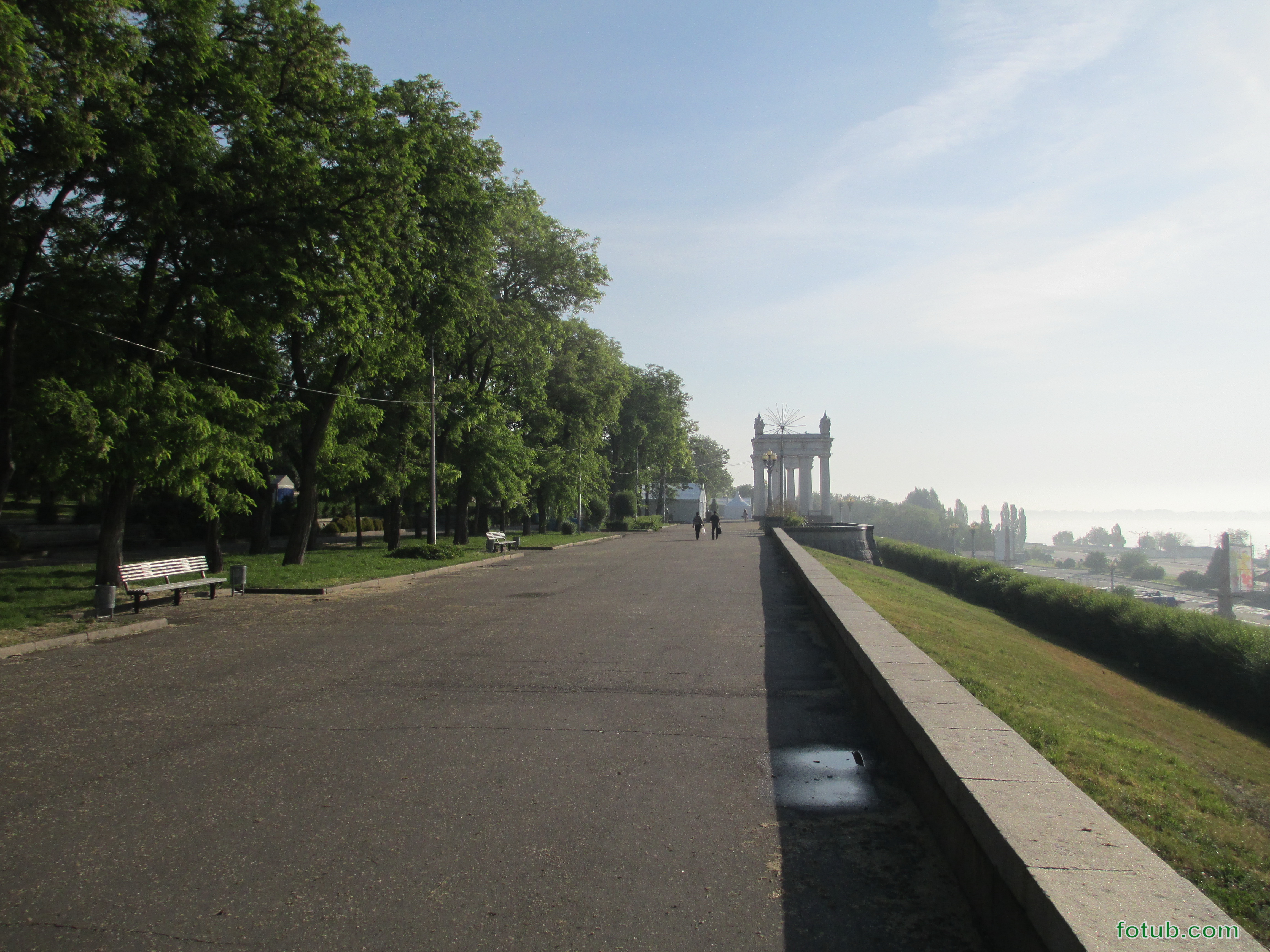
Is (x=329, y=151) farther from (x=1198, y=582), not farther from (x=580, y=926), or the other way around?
(x=1198, y=582)

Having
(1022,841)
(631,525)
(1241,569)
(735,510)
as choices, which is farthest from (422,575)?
(735,510)

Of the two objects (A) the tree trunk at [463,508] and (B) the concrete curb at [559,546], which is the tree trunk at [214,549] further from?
(A) the tree trunk at [463,508]

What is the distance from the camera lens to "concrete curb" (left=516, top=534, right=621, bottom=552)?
108 feet

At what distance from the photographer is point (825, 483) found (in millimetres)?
102312

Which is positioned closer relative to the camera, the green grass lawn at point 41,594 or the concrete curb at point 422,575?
the green grass lawn at point 41,594

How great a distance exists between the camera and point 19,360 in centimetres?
1606

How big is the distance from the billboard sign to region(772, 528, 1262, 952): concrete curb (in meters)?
62.9

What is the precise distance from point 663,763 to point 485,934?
2.36 meters

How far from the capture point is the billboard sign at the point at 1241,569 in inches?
2399

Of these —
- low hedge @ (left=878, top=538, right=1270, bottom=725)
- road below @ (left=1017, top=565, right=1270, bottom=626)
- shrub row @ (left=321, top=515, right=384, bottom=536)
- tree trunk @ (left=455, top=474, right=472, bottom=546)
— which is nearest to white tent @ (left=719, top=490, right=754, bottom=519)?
road below @ (left=1017, top=565, right=1270, bottom=626)

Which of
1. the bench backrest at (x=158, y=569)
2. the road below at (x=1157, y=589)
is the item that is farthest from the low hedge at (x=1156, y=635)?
the bench backrest at (x=158, y=569)

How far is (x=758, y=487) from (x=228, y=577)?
89.2 m

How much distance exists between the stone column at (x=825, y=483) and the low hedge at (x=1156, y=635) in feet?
228

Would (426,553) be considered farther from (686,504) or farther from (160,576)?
(686,504)
